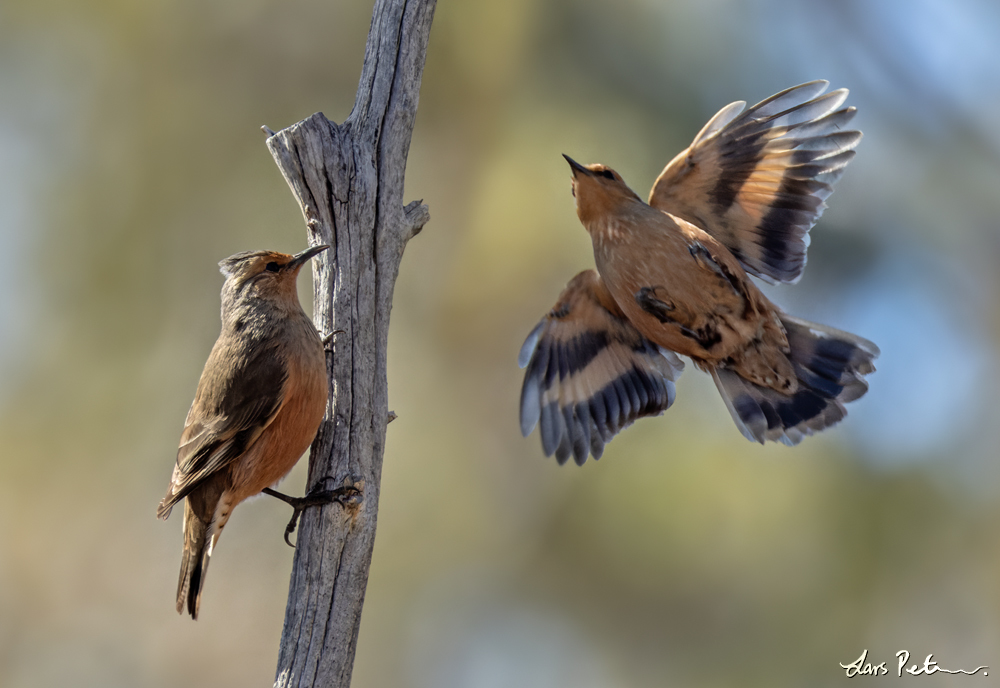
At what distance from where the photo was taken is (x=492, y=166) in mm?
6121

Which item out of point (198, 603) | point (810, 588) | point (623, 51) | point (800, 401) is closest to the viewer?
point (198, 603)

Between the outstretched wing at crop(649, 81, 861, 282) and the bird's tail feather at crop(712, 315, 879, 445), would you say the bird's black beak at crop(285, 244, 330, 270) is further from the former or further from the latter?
the bird's tail feather at crop(712, 315, 879, 445)

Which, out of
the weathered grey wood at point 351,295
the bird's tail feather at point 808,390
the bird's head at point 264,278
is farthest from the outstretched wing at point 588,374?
the bird's head at point 264,278

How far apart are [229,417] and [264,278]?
536 mm

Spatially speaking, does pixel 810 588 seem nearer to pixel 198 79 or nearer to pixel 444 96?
pixel 444 96

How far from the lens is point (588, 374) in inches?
120

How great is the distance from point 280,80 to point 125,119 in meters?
1.17

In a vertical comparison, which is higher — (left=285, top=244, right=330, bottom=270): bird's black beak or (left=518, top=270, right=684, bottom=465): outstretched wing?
(left=285, top=244, right=330, bottom=270): bird's black beak

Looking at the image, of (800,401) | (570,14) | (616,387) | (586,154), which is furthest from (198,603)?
(570,14)

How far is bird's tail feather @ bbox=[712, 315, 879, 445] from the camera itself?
9.25 feet
